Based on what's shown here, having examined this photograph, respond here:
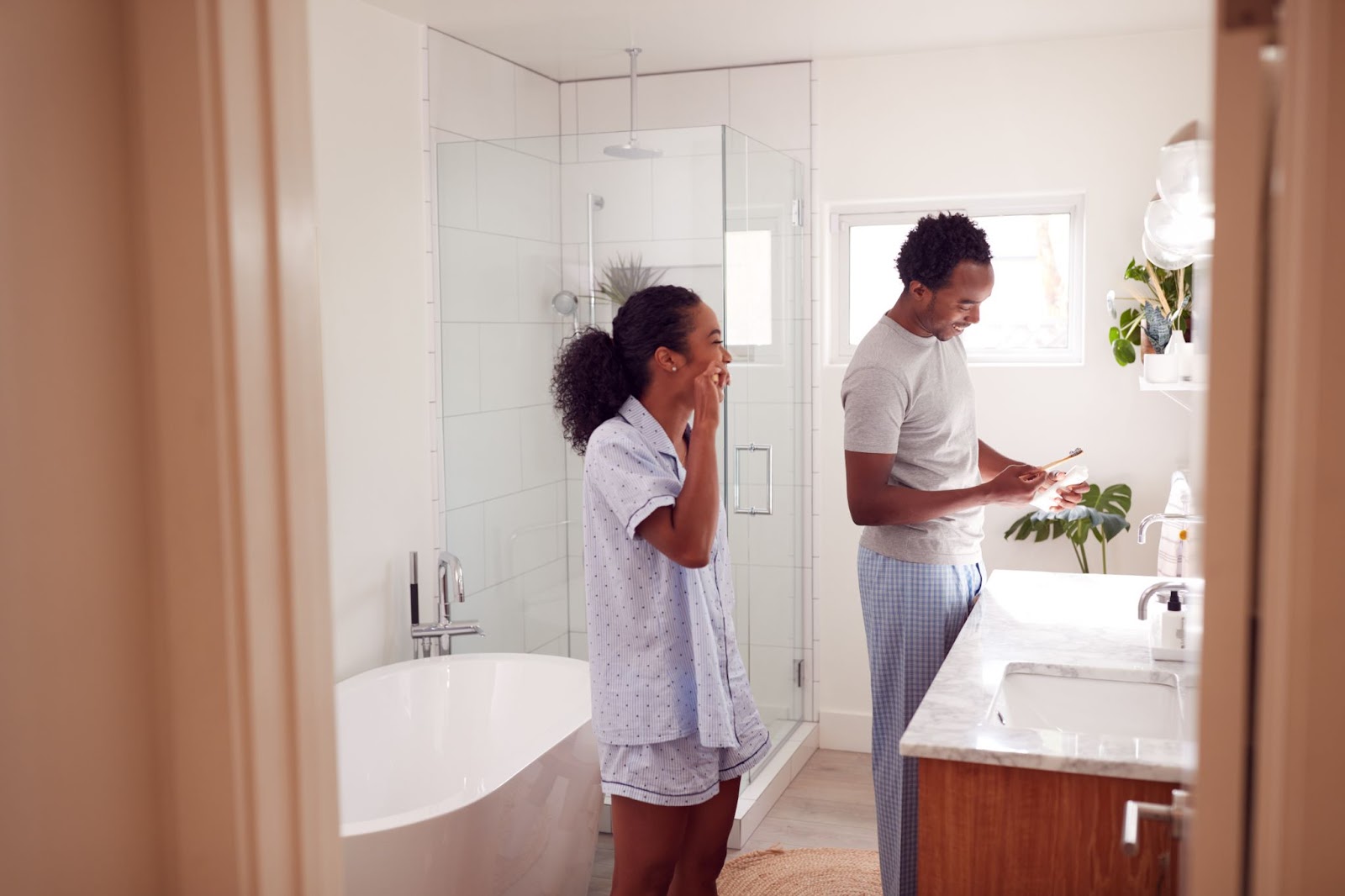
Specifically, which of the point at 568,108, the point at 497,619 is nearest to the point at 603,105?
the point at 568,108

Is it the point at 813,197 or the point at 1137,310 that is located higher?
the point at 813,197

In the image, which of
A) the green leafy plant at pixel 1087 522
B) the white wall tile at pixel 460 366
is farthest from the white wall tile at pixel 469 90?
the green leafy plant at pixel 1087 522

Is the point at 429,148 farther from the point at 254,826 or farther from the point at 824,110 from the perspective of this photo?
the point at 254,826

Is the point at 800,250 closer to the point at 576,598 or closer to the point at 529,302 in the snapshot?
the point at 529,302

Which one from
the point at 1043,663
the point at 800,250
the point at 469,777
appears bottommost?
the point at 469,777

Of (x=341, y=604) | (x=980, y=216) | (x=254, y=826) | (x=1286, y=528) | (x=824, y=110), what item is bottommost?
(x=341, y=604)

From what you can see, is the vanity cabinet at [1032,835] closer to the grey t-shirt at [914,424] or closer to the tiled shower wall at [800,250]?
the grey t-shirt at [914,424]

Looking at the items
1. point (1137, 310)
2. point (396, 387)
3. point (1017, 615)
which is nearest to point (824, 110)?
point (1137, 310)

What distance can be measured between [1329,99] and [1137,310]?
3172mm

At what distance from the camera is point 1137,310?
3.61 meters

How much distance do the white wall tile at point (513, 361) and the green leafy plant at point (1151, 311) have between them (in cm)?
183

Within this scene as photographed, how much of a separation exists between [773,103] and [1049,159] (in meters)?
0.97

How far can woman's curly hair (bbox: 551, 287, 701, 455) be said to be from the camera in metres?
2.02

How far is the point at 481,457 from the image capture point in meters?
3.59
